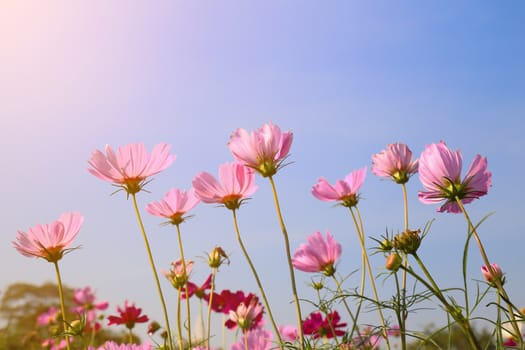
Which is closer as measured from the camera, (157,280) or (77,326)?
(157,280)

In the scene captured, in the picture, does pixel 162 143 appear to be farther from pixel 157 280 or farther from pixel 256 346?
pixel 256 346

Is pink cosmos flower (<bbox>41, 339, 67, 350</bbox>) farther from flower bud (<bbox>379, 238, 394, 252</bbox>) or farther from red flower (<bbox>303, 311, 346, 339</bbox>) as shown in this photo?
flower bud (<bbox>379, 238, 394, 252</bbox>)

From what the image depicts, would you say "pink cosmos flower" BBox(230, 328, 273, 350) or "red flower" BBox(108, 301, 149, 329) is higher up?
"red flower" BBox(108, 301, 149, 329)

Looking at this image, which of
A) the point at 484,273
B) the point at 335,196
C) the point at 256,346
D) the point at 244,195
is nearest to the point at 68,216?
the point at 244,195

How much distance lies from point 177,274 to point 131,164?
40cm

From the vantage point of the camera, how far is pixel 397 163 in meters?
1.36

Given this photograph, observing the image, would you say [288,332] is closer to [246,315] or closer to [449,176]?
[246,315]

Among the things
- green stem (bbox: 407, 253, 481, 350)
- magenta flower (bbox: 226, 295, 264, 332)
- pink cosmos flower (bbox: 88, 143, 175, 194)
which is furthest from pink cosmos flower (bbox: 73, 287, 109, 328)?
green stem (bbox: 407, 253, 481, 350)

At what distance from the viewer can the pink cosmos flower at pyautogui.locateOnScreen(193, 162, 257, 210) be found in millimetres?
1180

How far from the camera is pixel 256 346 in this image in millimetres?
1412

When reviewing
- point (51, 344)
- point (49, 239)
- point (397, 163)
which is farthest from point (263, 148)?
point (51, 344)

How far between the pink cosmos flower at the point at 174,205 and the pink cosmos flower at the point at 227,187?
6.5 inches

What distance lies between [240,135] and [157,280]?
316 mm

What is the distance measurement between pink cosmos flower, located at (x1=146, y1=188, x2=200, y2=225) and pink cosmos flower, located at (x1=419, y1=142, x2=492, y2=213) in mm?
543
